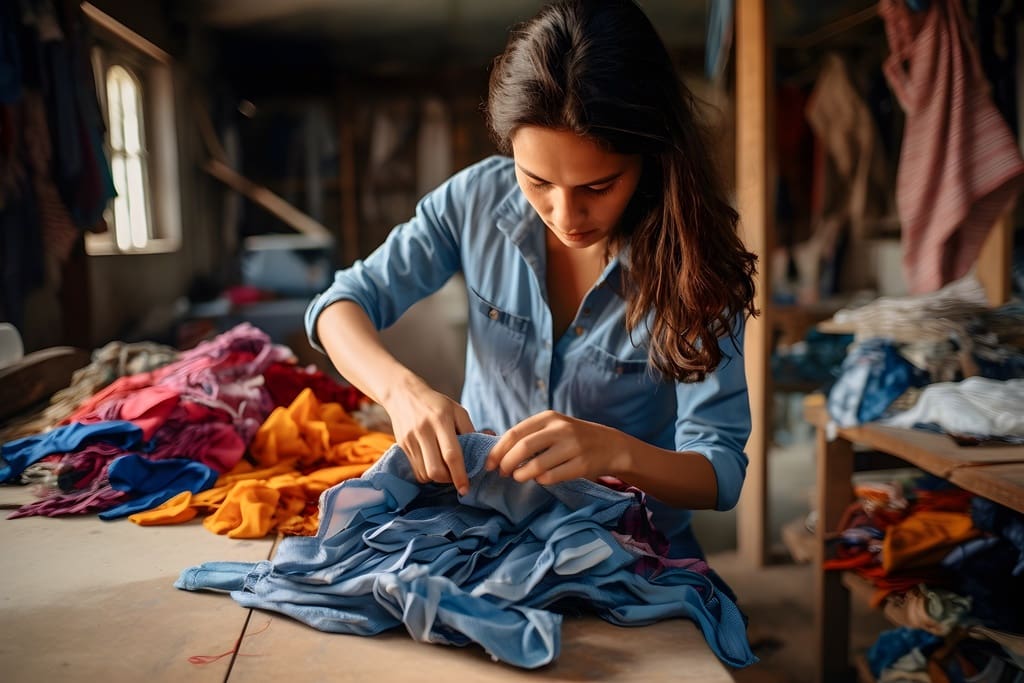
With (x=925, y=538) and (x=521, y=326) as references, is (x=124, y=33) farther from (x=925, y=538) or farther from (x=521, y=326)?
(x=925, y=538)

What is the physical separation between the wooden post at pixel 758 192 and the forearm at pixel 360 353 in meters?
2.11

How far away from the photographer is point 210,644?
3.24 ft

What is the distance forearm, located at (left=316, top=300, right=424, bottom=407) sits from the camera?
1.36 meters

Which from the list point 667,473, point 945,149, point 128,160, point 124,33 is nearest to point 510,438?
point 667,473

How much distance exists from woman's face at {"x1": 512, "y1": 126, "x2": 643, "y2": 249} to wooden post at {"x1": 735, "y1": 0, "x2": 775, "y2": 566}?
6.62 ft

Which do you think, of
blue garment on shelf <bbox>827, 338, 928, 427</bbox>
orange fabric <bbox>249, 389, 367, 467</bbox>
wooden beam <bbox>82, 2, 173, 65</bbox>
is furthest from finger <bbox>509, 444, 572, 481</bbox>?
wooden beam <bbox>82, 2, 173, 65</bbox>

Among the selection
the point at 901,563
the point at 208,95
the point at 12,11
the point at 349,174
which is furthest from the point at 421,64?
the point at 901,563

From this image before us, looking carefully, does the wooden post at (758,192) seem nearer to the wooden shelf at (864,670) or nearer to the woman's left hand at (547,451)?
the wooden shelf at (864,670)

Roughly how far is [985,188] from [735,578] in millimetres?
1827

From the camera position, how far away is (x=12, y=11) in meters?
2.78

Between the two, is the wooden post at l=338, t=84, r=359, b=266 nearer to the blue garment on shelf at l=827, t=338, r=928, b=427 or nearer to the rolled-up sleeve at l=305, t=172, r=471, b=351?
the blue garment on shelf at l=827, t=338, r=928, b=427

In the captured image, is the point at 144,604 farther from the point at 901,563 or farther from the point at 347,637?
the point at 901,563

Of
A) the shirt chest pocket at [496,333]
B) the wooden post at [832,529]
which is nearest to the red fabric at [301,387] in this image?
the shirt chest pocket at [496,333]

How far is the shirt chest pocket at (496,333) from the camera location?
1.68 metres
